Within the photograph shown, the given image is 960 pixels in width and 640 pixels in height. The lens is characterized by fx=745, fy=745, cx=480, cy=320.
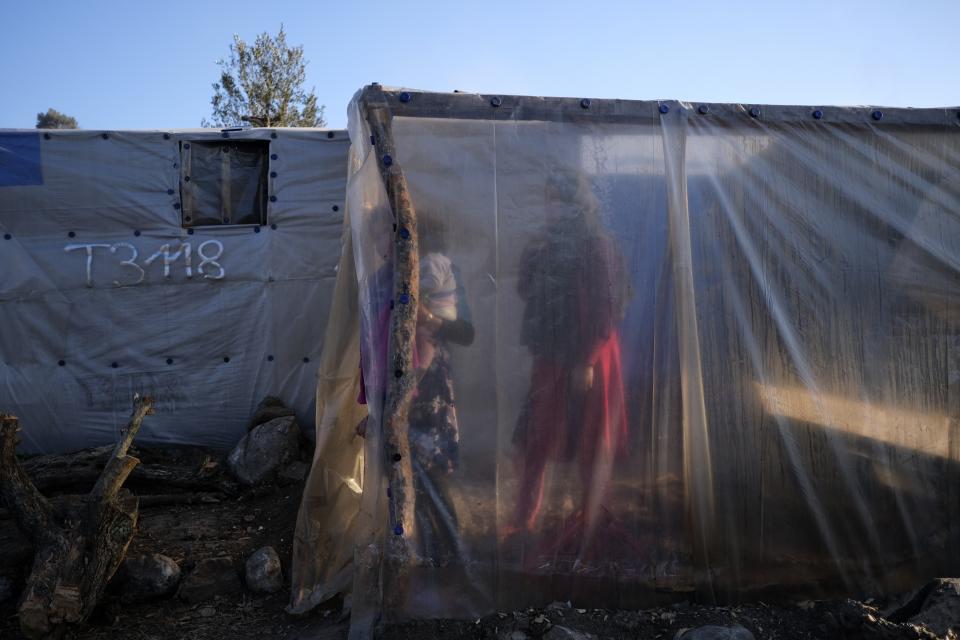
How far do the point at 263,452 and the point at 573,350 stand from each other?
246cm

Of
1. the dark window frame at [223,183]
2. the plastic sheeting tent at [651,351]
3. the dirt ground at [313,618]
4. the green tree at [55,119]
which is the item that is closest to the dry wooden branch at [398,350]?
the plastic sheeting tent at [651,351]

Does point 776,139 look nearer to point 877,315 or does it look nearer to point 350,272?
point 877,315

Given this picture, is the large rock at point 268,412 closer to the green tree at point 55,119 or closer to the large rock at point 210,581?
the large rock at point 210,581

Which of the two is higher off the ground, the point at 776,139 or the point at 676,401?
the point at 776,139

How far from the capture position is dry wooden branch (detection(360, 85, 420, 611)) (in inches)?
131

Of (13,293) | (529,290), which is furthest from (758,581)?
(13,293)

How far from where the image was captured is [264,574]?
3844 mm

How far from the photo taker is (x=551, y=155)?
11.5 feet

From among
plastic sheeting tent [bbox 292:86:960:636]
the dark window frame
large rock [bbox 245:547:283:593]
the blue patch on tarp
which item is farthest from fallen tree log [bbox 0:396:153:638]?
the blue patch on tarp

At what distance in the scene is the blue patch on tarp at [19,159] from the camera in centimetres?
531

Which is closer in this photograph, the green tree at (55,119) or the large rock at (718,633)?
the large rock at (718,633)

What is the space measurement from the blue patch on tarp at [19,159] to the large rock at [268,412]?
89.2 inches

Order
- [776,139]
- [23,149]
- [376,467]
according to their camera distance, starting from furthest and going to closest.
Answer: [23,149], [776,139], [376,467]

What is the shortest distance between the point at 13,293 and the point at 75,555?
2.71 meters
